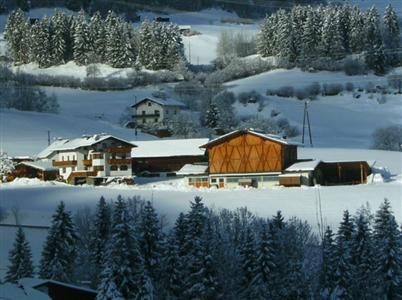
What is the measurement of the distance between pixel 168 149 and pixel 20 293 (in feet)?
136

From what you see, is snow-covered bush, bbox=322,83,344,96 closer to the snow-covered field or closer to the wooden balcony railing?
the wooden balcony railing

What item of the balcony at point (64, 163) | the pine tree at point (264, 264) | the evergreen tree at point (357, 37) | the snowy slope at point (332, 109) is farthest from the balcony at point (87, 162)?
the evergreen tree at point (357, 37)

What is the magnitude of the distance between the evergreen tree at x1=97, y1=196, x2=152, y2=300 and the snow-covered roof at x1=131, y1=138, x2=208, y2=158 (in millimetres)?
33123

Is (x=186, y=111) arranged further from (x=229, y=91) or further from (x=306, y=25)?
(x=306, y=25)

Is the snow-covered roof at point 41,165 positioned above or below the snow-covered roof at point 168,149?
below

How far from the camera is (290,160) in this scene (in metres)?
56.7

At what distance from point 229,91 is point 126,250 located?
226ft

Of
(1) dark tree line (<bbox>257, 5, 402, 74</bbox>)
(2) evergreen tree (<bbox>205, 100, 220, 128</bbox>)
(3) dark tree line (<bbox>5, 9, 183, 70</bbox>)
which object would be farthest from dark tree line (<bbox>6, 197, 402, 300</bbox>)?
(3) dark tree line (<bbox>5, 9, 183, 70</bbox>)

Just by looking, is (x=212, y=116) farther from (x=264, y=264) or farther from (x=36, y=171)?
(x=264, y=264)

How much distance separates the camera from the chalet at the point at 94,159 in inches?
2359

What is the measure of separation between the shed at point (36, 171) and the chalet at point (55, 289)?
111 feet

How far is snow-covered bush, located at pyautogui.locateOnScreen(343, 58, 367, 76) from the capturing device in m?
105

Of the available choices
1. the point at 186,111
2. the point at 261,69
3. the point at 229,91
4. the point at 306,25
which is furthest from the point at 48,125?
the point at 306,25

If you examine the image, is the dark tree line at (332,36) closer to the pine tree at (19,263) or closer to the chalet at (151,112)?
the chalet at (151,112)
